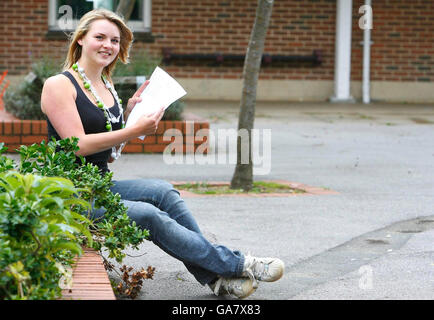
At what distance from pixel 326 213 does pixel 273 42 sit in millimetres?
9426

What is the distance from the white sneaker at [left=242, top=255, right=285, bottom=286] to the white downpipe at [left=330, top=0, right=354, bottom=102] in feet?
39.3

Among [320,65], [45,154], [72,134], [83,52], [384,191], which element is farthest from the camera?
[320,65]

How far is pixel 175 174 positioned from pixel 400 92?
8783 mm

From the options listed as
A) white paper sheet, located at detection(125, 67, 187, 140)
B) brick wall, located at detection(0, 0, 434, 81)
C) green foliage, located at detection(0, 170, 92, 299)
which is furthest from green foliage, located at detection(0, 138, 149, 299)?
brick wall, located at detection(0, 0, 434, 81)

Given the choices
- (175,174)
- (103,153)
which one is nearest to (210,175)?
(175,174)

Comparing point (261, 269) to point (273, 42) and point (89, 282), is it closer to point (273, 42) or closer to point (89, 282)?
point (89, 282)

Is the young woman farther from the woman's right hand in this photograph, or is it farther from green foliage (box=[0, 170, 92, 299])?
green foliage (box=[0, 170, 92, 299])

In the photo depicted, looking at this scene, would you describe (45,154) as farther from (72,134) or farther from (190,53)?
(190,53)

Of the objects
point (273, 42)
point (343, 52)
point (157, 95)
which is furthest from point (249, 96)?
point (343, 52)

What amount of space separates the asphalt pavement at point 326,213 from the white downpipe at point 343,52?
3135mm

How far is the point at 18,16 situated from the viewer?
15055mm

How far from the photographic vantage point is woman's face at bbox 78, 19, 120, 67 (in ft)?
14.2

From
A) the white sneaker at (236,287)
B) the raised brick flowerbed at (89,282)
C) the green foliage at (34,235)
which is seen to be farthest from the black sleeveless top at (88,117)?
the white sneaker at (236,287)

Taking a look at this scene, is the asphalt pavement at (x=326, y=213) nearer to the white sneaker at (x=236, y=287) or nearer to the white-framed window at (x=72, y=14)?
the white sneaker at (x=236, y=287)
